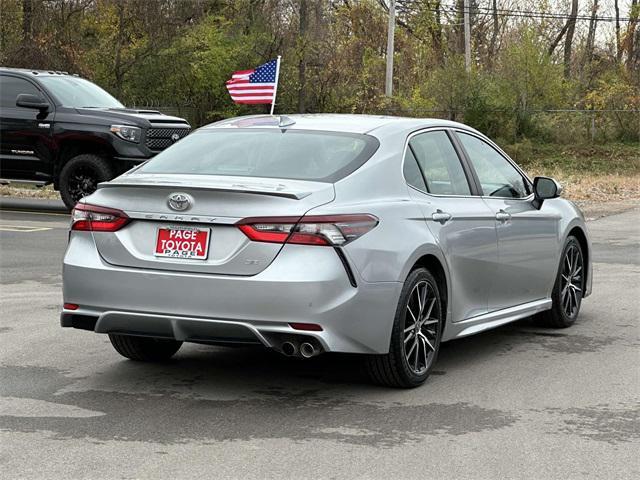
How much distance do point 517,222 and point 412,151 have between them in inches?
48.6

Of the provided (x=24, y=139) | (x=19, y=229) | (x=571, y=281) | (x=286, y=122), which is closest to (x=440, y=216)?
(x=286, y=122)

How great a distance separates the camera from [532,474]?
5.28 metres

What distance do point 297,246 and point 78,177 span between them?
1218 centimetres

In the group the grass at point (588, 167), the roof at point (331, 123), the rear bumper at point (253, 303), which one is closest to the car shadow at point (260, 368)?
the rear bumper at point (253, 303)

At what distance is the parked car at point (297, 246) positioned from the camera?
6.32m

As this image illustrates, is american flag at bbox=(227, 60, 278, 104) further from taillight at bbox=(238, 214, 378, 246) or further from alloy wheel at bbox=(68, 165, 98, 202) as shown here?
taillight at bbox=(238, 214, 378, 246)

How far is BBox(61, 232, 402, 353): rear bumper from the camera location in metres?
6.27

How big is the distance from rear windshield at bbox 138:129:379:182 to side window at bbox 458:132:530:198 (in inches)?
48.5

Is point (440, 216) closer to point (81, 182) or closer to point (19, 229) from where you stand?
point (19, 229)

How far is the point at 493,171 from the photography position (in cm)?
855

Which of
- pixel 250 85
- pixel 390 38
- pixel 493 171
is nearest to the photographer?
pixel 493 171

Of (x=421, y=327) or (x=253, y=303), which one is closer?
(x=253, y=303)

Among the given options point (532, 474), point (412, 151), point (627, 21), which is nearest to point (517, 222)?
point (412, 151)

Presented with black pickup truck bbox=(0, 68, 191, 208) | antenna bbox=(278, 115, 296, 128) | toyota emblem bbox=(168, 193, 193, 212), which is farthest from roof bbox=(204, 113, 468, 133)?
black pickup truck bbox=(0, 68, 191, 208)
